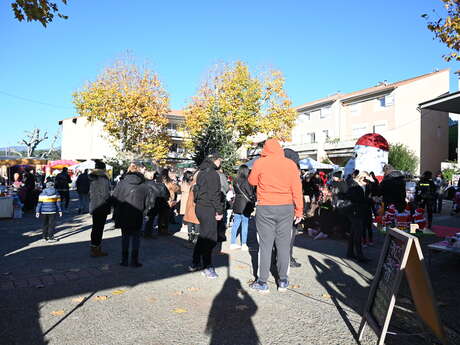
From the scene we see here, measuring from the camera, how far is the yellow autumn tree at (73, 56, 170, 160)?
33.6m

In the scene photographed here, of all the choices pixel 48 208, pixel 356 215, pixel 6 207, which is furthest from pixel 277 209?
pixel 6 207

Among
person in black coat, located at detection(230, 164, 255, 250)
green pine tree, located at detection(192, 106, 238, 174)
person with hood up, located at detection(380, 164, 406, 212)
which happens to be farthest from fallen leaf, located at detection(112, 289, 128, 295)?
green pine tree, located at detection(192, 106, 238, 174)

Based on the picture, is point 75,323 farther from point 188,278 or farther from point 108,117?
point 108,117

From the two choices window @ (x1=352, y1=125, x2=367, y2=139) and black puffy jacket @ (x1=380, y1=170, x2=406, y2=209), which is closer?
black puffy jacket @ (x1=380, y1=170, x2=406, y2=209)

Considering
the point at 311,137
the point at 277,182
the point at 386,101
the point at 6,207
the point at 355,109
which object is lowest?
the point at 6,207

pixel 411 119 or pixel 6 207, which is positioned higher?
pixel 411 119

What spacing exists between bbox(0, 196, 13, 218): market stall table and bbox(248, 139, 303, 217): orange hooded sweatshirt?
10.5 meters

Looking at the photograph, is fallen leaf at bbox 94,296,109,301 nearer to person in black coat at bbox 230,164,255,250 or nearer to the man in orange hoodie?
the man in orange hoodie

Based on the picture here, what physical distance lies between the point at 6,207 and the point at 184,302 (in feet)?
33.9

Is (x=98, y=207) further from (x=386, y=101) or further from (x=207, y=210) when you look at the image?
(x=386, y=101)

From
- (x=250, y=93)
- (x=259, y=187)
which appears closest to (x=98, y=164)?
(x=259, y=187)

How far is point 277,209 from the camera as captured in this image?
190 inches

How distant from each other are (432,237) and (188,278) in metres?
6.69

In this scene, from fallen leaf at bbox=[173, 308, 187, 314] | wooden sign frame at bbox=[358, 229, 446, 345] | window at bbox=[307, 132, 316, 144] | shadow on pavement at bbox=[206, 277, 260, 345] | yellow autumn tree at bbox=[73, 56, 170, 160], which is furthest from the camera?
window at bbox=[307, 132, 316, 144]
